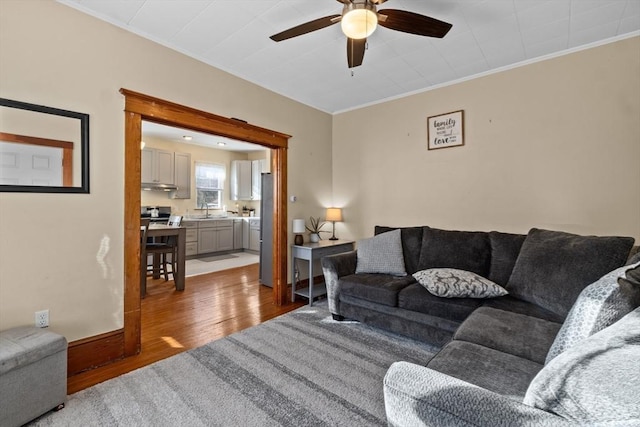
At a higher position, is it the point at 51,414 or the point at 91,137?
the point at 91,137

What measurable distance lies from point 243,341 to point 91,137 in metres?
2.04

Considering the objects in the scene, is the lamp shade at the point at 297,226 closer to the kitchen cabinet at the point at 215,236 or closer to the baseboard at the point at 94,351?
the baseboard at the point at 94,351

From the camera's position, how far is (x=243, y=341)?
257cm

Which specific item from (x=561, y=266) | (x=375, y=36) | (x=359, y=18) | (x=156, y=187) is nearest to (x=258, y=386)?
(x=561, y=266)

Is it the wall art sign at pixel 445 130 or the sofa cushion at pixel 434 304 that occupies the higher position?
the wall art sign at pixel 445 130

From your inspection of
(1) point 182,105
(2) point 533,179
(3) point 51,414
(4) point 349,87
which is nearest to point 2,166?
(1) point 182,105

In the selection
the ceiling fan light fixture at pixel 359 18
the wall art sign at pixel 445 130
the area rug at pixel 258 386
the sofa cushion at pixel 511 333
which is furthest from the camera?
the wall art sign at pixel 445 130

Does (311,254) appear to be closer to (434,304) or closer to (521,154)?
(434,304)

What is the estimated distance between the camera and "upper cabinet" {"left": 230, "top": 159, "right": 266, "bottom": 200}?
288 inches

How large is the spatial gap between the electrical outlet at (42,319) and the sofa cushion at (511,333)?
2.69 meters

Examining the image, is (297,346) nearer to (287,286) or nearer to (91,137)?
(287,286)

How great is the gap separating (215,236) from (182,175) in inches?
61.4

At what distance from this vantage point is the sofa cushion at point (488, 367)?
1.18 m

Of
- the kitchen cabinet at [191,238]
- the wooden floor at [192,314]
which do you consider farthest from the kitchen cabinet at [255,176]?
the wooden floor at [192,314]
